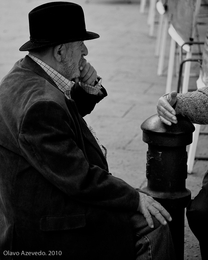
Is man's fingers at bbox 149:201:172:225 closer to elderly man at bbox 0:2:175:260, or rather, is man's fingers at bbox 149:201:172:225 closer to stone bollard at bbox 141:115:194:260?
elderly man at bbox 0:2:175:260

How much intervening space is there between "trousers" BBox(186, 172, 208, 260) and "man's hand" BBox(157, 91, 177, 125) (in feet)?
1.34

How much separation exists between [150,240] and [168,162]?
49cm

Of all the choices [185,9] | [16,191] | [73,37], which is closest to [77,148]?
[16,191]

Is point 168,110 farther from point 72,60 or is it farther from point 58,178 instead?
point 58,178

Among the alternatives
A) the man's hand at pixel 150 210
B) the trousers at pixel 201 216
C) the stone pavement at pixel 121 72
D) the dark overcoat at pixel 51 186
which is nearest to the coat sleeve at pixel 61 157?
the dark overcoat at pixel 51 186

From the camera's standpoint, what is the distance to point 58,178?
2842mm

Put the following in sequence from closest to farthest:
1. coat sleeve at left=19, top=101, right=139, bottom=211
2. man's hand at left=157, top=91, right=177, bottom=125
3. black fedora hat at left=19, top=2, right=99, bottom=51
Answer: coat sleeve at left=19, top=101, right=139, bottom=211 < black fedora hat at left=19, top=2, right=99, bottom=51 < man's hand at left=157, top=91, right=177, bottom=125

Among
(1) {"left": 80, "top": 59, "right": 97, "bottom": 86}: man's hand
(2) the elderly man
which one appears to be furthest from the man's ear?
(1) {"left": 80, "top": 59, "right": 97, "bottom": 86}: man's hand

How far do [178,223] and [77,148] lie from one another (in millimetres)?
887

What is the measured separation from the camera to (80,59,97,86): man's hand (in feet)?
11.0

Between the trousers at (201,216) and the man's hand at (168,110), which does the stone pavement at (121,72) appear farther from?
the man's hand at (168,110)

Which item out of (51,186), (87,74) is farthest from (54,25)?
(51,186)

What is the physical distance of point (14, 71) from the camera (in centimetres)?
308

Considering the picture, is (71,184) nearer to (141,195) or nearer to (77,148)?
(77,148)
